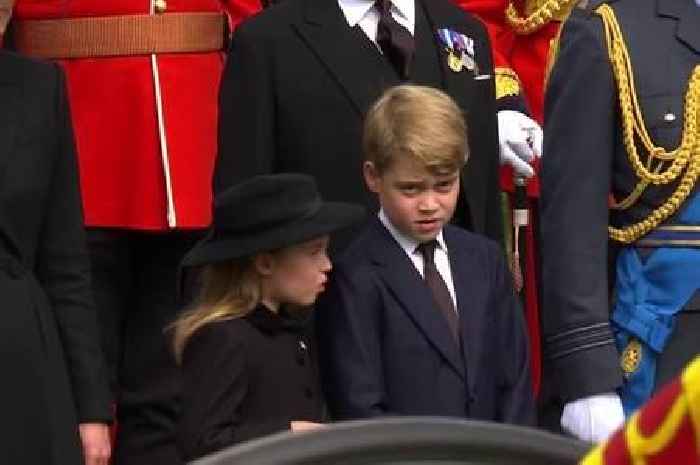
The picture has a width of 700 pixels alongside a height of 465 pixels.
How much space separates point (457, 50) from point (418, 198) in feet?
2.46

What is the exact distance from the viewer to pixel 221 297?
366cm

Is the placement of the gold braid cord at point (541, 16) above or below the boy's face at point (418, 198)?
above

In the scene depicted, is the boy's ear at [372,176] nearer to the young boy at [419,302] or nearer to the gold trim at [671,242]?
the young boy at [419,302]

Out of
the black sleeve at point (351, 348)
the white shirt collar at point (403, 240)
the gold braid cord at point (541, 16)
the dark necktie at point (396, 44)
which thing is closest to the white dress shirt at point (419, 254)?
the white shirt collar at point (403, 240)

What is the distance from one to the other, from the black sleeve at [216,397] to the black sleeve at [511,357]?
0.49 m

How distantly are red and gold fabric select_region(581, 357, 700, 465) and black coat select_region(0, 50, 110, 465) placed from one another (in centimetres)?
265

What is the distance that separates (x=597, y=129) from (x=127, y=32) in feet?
4.99

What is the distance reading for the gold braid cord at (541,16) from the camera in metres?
5.29

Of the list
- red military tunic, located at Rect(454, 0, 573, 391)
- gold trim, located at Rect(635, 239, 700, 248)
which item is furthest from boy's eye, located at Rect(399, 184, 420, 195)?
red military tunic, located at Rect(454, 0, 573, 391)

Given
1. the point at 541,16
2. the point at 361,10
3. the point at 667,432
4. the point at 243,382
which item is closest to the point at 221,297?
the point at 243,382

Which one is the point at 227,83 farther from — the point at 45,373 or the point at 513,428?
the point at 513,428

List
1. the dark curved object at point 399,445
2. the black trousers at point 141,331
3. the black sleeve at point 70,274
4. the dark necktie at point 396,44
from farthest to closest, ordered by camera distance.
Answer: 1. the black trousers at point 141,331
2. the dark necktie at point 396,44
3. the black sleeve at point 70,274
4. the dark curved object at point 399,445

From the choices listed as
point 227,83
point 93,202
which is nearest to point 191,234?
point 93,202

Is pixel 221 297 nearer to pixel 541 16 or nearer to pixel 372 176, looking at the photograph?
pixel 372 176
